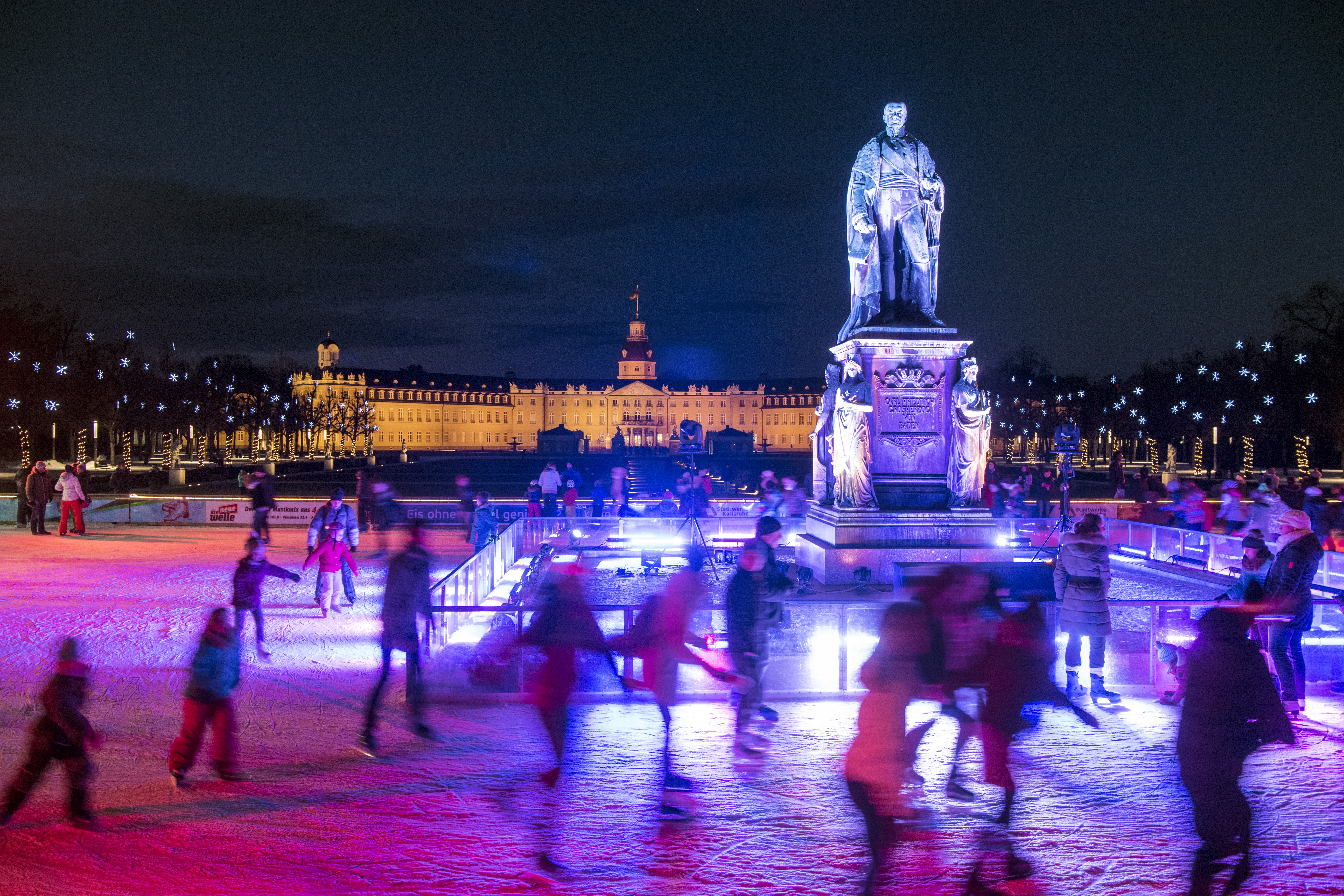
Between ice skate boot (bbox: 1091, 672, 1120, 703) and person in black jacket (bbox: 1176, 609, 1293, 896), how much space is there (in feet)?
10.4

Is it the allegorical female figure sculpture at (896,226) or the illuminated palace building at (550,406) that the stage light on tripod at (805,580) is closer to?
the allegorical female figure sculpture at (896,226)

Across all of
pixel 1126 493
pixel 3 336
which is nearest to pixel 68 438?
pixel 3 336

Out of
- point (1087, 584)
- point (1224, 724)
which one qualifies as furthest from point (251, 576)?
point (1224, 724)

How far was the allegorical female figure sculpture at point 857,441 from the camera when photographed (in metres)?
11.5

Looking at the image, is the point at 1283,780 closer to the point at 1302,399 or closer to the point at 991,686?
the point at 991,686

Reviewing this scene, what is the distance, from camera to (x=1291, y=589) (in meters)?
6.69

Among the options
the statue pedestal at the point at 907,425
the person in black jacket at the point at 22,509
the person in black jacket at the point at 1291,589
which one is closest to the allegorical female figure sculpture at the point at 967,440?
the statue pedestal at the point at 907,425

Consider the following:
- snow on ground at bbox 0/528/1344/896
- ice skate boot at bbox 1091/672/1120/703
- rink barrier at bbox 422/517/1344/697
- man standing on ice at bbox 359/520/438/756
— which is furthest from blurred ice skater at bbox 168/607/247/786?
ice skate boot at bbox 1091/672/1120/703

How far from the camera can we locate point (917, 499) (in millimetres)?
11633

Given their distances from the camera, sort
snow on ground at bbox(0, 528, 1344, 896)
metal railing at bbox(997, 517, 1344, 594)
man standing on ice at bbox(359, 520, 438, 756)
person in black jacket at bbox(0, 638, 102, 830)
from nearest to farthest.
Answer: snow on ground at bbox(0, 528, 1344, 896)
person in black jacket at bbox(0, 638, 102, 830)
man standing on ice at bbox(359, 520, 438, 756)
metal railing at bbox(997, 517, 1344, 594)

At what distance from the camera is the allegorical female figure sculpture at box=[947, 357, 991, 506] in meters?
11.5

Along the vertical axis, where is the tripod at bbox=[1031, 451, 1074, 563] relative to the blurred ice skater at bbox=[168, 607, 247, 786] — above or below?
above

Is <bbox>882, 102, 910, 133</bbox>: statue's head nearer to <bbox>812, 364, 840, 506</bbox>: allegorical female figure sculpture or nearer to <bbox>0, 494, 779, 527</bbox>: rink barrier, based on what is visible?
<bbox>812, 364, 840, 506</bbox>: allegorical female figure sculpture

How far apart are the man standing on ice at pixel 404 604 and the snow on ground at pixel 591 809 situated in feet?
0.91
